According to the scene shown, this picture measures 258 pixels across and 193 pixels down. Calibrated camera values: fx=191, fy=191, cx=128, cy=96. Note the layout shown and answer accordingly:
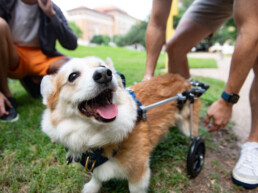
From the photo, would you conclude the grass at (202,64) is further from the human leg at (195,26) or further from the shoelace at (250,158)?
the shoelace at (250,158)

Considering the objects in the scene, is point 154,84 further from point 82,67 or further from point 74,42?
point 74,42

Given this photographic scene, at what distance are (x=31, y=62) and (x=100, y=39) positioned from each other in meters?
18.4

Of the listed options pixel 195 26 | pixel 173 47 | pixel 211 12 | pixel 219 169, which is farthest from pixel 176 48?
pixel 219 169

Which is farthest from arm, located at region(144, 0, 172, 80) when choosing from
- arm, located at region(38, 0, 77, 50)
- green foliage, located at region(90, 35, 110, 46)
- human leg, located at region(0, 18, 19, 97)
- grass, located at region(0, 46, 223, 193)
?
green foliage, located at region(90, 35, 110, 46)

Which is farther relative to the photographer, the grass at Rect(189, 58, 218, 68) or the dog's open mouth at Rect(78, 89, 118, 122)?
the grass at Rect(189, 58, 218, 68)

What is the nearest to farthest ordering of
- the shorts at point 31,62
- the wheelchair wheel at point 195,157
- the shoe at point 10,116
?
1. the wheelchair wheel at point 195,157
2. the shoe at point 10,116
3. the shorts at point 31,62

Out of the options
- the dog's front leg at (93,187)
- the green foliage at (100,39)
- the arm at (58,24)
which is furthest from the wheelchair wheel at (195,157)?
the green foliage at (100,39)

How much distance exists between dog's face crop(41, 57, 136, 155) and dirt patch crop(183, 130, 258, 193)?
34.5 inches

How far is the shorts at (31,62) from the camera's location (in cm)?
273

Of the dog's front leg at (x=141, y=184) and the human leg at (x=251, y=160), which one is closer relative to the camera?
the dog's front leg at (x=141, y=184)

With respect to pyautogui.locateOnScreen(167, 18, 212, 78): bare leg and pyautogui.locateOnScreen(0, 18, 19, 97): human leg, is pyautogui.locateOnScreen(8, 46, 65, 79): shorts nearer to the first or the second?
pyautogui.locateOnScreen(0, 18, 19, 97): human leg

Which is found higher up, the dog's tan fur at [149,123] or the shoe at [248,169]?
the dog's tan fur at [149,123]

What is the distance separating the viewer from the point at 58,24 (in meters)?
2.66

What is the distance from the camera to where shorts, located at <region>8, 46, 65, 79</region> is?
273 cm
